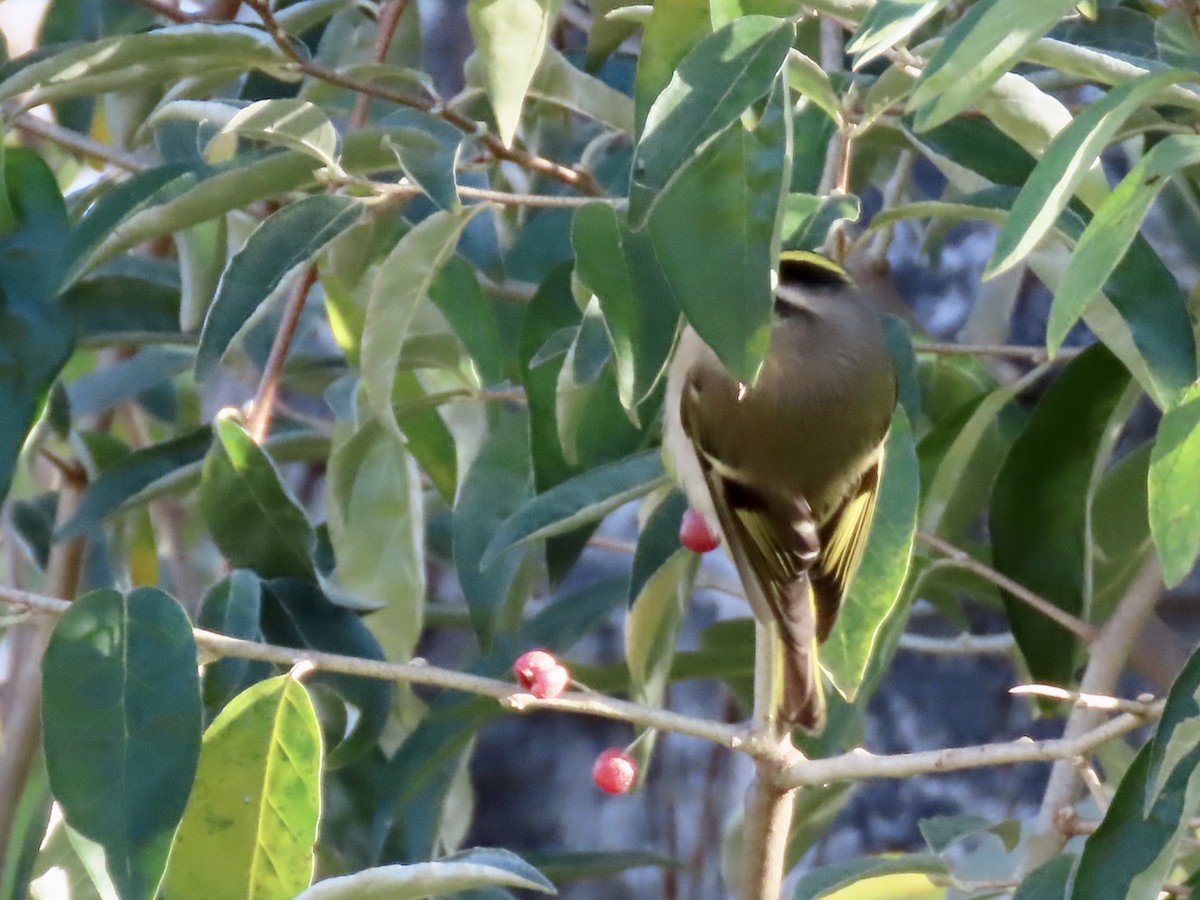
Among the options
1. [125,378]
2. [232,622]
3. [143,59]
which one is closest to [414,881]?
[232,622]

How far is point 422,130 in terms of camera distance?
1146mm

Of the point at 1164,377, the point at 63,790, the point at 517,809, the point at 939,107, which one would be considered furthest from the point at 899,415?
the point at 517,809

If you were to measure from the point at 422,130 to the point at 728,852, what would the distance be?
30.6 inches

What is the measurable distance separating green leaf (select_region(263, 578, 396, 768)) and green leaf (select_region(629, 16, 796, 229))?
531 mm

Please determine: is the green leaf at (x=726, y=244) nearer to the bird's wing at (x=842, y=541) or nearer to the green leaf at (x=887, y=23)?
the green leaf at (x=887, y=23)

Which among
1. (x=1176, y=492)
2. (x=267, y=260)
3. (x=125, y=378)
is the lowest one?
(x=125, y=378)

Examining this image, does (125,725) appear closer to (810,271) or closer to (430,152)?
(430,152)

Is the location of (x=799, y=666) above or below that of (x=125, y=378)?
above

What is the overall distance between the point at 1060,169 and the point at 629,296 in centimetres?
26

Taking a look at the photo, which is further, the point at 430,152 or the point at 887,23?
the point at 430,152

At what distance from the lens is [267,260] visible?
1.08 metres

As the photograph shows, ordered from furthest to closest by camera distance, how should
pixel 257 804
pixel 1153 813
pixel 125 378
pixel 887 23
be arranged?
pixel 125 378
pixel 257 804
pixel 1153 813
pixel 887 23

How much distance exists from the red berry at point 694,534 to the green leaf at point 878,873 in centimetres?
25

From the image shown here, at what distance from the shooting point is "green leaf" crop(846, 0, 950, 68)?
70cm
